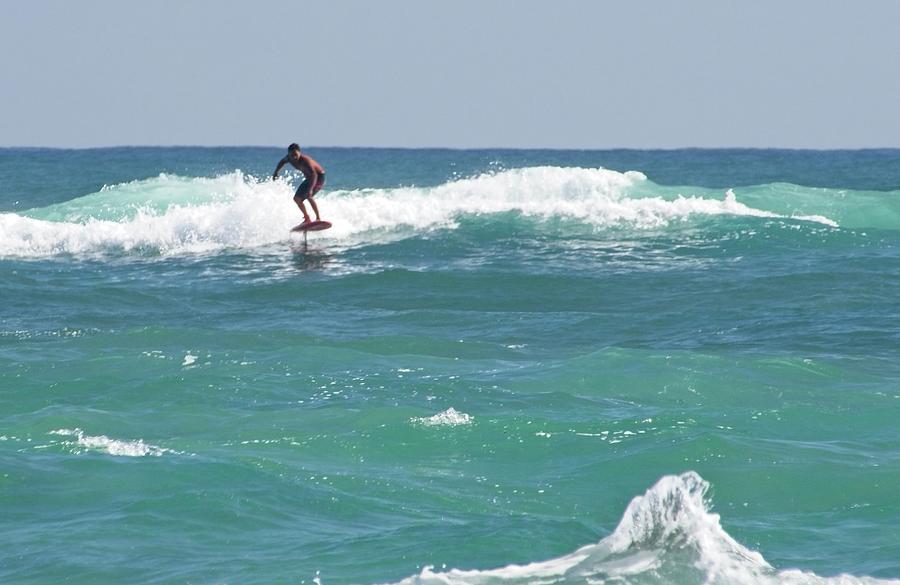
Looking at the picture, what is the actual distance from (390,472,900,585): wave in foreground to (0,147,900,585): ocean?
2 cm

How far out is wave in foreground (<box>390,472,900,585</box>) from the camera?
6684mm

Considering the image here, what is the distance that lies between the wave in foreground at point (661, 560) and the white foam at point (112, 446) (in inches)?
130

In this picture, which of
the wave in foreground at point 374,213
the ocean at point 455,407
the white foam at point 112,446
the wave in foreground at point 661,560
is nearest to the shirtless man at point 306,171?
the ocean at point 455,407

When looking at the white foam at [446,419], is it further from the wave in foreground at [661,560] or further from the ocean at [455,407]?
the wave in foreground at [661,560]

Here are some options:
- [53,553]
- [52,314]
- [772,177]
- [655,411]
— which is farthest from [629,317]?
[772,177]

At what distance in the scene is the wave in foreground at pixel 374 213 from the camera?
25531 mm

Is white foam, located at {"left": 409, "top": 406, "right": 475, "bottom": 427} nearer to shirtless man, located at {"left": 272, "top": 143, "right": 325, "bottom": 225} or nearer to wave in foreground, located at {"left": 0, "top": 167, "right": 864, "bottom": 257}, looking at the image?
shirtless man, located at {"left": 272, "top": 143, "right": 325, "bottom": 225}

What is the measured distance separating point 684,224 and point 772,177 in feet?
94.3

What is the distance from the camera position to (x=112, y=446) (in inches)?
385

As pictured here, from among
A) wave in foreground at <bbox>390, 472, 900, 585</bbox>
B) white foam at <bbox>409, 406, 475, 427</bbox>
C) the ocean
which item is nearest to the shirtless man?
the ocean

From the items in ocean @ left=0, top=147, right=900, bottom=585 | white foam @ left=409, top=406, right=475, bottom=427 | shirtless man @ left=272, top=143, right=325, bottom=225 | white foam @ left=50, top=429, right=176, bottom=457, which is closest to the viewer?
ocean @ left=0, top=147, right=900, bottom=585

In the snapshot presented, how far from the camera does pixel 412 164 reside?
71688 millimetres

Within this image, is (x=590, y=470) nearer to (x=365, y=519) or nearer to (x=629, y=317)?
(x=365, y=519)

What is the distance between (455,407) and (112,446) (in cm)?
283
